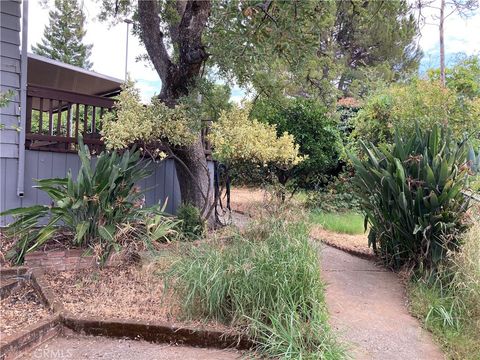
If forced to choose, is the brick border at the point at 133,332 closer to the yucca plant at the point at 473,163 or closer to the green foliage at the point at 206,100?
the green foliage at the point at 206,100

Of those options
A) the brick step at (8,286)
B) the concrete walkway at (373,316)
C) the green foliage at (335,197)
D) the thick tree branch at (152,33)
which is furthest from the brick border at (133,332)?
the green foliage at (335,197)

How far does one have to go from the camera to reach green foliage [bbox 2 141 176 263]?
465cm

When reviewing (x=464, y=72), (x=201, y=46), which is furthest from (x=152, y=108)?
(x=464, y=72)

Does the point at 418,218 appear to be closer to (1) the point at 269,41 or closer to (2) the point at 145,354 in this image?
(1) the point at 269,41

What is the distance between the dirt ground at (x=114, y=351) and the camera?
3.14m

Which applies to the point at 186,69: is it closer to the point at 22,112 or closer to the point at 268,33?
the point at 268,33

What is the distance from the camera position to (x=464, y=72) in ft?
26.0

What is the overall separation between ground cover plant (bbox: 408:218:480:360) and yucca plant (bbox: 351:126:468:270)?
23 cm

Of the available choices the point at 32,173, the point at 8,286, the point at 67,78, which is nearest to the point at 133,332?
the point at 8,286

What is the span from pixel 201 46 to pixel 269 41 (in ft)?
3.50

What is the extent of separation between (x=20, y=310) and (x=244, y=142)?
10.9ft

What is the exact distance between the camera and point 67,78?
911 cm

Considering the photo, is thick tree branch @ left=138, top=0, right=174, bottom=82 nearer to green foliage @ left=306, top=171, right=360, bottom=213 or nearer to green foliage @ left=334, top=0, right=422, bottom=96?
green foliage @ left=306, top=171, right=360, bottom=213

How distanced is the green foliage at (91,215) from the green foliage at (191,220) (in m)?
1.01
